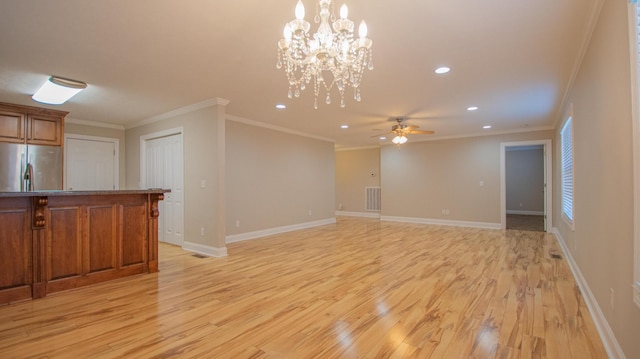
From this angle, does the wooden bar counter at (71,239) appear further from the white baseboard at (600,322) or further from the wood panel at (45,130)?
the white baseboard at (600,322)

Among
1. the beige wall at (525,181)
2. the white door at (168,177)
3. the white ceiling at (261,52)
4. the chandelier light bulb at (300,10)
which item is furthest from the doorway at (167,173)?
the beige wall at (525,181)

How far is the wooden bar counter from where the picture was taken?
284 centimetres

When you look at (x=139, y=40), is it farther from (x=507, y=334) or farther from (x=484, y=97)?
(x=484, y=97)

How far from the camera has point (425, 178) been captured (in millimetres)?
8336

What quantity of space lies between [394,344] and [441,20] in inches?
97.9

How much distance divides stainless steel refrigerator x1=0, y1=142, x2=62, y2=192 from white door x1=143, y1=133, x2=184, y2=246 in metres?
1.38

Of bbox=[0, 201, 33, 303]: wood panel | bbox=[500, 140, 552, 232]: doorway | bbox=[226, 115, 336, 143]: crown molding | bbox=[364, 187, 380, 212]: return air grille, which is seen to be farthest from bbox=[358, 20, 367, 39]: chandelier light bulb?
bbox=[500, 140, 552, 232]: doorway

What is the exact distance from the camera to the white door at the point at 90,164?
5863 millimetres

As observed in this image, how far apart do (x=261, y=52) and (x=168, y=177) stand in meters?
3.68

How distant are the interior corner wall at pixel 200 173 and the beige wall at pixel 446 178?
564cm

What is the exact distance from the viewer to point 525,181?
10164 millimetres

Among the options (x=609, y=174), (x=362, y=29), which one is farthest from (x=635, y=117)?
(x=362, y=29)

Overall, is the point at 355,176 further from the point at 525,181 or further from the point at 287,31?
the point at 287,31

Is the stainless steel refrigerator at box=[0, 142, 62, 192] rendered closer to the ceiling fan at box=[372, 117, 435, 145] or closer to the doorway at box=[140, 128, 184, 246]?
the doorway at box=[140, 128, 184, 246]
